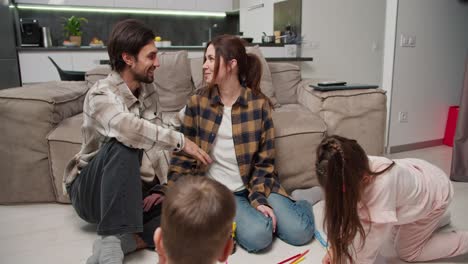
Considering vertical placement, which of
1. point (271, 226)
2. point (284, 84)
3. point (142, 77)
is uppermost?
point (142, 77)

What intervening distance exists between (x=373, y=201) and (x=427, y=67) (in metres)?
2.39

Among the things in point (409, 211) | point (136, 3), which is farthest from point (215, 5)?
point (409, 211)

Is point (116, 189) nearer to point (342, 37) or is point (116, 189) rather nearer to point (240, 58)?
point (240, 58)

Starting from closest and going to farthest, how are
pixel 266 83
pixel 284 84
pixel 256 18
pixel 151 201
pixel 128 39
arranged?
1. pixel 128 39
2. pixel 151 201
3. pixel 266 83
4. pixel 284 84
5. pixel 256 18

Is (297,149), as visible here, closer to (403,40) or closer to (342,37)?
(403,40)

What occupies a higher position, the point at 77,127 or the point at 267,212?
the point at 77,127

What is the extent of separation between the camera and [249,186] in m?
1.74

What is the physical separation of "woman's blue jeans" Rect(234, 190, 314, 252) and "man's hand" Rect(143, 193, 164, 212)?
0.33 metres

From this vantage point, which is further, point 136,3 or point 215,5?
point 215,5

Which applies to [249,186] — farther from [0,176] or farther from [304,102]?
[0,176]

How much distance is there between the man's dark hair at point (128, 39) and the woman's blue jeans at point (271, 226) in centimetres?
76

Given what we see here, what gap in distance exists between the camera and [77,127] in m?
2.00

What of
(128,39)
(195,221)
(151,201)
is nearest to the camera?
(195,221)

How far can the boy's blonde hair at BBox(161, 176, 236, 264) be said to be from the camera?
2.44 ft
